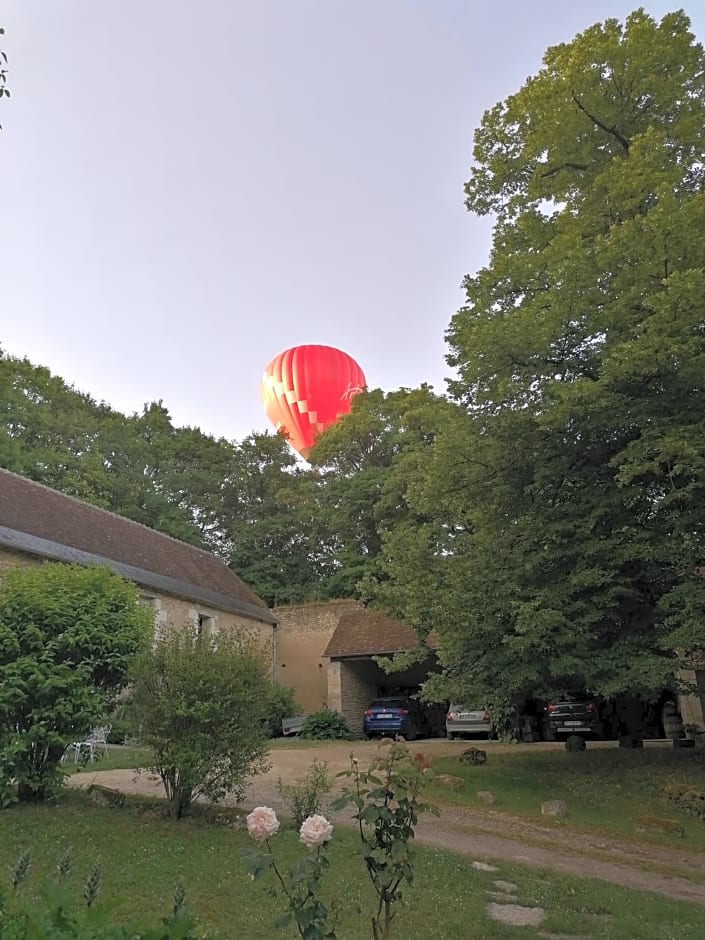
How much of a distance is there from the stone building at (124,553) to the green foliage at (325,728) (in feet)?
9.25

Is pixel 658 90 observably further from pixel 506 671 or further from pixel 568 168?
pixel 506 671

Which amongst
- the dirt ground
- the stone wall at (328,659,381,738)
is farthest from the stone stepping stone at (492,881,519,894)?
the stone wall at (328,659,381,738)

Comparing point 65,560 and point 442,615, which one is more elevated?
point 65,560

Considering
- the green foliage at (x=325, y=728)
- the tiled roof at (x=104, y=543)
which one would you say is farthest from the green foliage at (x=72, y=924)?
the green foliage at (x=325, y=728)

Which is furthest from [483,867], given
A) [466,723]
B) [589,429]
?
[466,723]

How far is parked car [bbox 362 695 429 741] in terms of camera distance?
20391 millimetres

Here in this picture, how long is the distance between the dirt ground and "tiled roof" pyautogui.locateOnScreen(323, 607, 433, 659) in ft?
39.9

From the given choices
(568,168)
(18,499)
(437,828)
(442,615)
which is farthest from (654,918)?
(18,499)

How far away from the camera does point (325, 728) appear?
19984 millimetres

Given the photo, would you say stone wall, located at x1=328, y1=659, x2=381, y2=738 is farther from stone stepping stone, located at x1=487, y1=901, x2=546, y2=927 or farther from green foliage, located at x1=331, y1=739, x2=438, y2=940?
green foliage, located at x1=331, y1=739, x2=438, y2=940

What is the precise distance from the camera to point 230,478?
33.9 metres

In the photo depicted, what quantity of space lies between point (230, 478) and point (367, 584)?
21.3 metres

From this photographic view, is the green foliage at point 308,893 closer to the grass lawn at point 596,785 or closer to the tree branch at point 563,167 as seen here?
the grass lawn at point 596,785

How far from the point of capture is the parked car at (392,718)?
20391 millimetres
